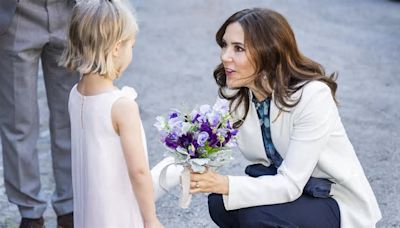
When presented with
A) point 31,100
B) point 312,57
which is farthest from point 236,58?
point 312,57

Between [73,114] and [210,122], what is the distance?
1.77 feet

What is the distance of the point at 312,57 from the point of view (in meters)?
8.28

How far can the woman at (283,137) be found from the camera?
3367 millimetres

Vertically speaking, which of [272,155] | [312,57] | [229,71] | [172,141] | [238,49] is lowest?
[312,57]

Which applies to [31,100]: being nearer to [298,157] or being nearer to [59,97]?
[59,97]

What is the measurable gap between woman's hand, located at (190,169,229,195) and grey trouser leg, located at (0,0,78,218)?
3.80ft

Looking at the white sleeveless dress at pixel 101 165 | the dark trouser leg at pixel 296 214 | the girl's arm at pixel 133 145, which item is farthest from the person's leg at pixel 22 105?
the dark trouser leg at pixel 296 214

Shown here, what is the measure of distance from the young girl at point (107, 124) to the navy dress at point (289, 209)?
57 cm

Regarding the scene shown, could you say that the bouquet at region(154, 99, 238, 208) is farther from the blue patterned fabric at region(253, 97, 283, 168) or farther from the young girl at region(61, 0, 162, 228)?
the blue patterned fabric at region(253, 97, 283, 168)

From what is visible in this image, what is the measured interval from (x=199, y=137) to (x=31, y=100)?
1.37 meters

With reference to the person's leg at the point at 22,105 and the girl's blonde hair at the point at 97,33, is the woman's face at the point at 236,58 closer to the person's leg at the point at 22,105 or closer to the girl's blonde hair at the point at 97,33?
the girl's blonde hair at the point at 97,33

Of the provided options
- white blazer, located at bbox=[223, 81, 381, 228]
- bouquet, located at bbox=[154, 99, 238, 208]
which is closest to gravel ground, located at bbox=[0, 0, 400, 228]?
white blazer, located at bbox=[223, 81, 381, 228]

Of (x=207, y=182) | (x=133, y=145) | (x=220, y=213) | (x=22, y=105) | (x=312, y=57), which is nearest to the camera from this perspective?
(x=133, y=145)

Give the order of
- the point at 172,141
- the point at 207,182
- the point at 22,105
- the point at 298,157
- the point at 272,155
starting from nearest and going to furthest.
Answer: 1. the point at 172,141
2. the point at 207,182
3. the point at 298,157
4. the point at 272,155
5. the point at 22,105
